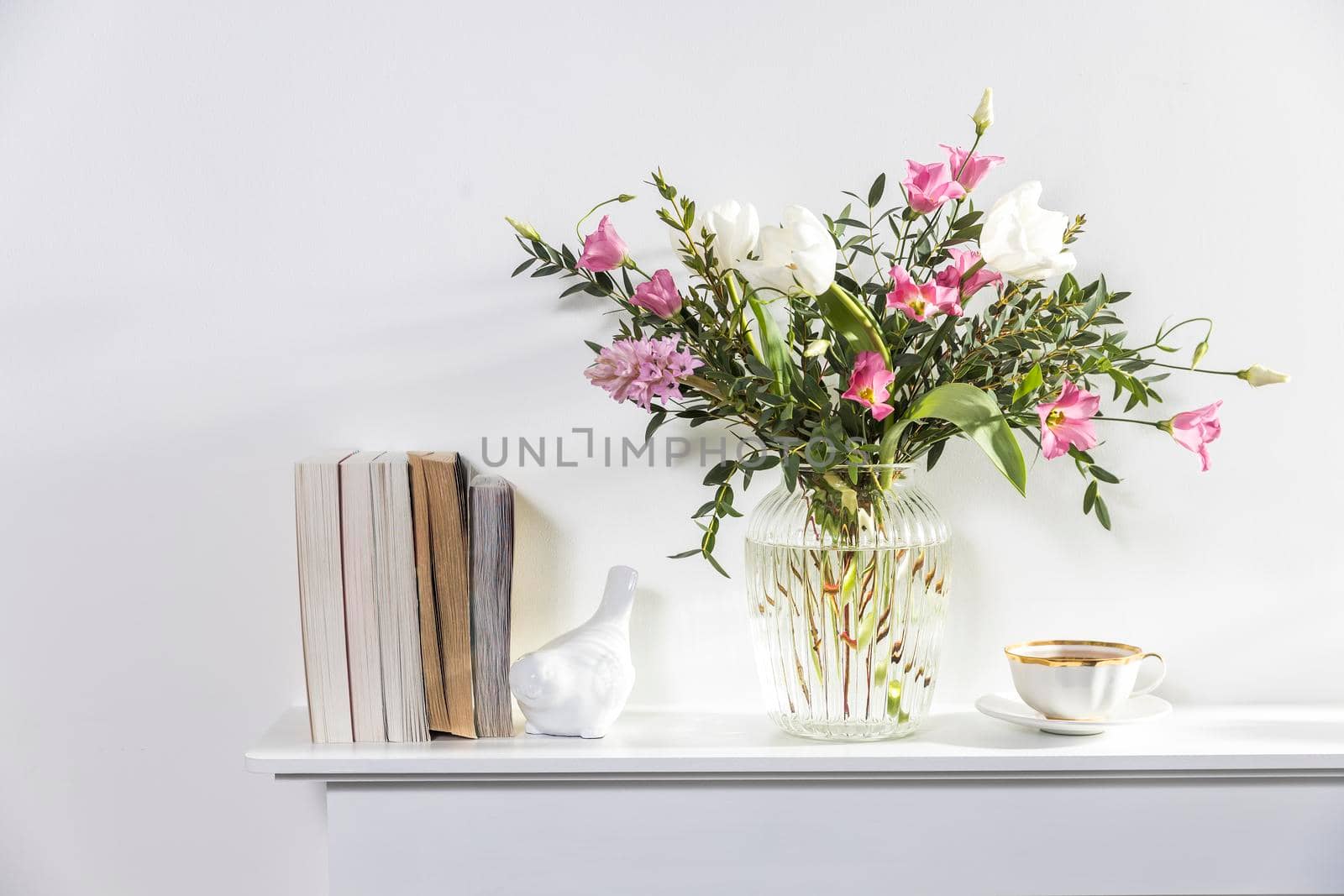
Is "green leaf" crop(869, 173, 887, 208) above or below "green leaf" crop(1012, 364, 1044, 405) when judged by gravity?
above

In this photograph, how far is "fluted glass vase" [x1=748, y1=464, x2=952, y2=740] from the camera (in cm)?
82

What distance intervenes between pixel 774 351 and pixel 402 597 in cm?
35

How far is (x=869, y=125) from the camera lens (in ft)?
3.10

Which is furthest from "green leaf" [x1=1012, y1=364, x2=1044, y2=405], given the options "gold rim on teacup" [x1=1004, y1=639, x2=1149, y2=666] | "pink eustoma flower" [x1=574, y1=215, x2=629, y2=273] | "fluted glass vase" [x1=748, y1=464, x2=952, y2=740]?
"pink eustoma flower" [x1=574, y1=215, x2=629, y2=273]

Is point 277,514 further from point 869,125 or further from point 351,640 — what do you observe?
point 869,125

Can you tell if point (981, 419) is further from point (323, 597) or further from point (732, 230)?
point (323, 597)

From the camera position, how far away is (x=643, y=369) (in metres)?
0.79

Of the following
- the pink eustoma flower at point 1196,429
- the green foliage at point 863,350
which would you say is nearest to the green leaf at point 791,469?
the green foliage at point 863,350

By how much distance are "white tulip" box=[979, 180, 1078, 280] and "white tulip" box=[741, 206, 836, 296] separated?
12 centimetres

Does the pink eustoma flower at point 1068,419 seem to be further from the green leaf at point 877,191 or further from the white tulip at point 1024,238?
the green leaf at point 877,191

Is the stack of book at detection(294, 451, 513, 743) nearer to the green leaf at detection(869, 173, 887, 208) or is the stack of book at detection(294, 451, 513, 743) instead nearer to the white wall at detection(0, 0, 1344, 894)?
the white wall at detection(0, 0, 1344, 894)

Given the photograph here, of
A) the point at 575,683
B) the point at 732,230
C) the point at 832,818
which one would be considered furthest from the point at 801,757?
the point at 732,230

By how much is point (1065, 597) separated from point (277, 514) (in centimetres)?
70

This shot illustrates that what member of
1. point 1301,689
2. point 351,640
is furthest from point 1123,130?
point 351,640
